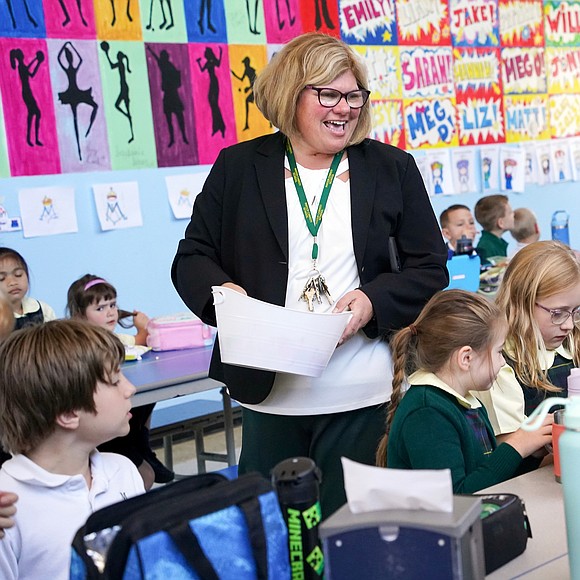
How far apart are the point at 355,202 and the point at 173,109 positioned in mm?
3102

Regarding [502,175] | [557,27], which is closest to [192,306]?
[502,175]

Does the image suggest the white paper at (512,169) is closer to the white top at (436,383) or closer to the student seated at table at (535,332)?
the student seated at table at (535,332)

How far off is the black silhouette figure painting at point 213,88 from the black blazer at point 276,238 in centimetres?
303

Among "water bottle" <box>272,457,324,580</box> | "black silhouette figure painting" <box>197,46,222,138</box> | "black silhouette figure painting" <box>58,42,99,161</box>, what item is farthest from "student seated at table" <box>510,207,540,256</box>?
"water bottle" <box>272,457,324,580</box>

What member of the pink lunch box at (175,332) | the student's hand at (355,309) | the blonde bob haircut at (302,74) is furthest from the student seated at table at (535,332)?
the pink lunch box at (175,332)

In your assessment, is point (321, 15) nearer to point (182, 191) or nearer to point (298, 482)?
point (182, 191)

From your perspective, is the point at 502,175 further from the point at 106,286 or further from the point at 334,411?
the point at 334,411

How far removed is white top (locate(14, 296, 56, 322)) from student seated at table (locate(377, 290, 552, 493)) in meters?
2.46

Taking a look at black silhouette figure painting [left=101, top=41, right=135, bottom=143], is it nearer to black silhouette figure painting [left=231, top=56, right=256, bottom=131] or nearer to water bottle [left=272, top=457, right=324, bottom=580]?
black silhouette figure painting [left=231, top=56, right=256, bottom=131]

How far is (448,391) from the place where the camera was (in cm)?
195

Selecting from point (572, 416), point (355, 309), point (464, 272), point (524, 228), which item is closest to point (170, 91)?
point (464, 272)

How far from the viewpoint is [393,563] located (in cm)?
96

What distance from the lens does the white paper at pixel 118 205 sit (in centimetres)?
473

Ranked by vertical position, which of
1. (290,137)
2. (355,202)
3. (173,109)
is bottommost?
(355,202)
